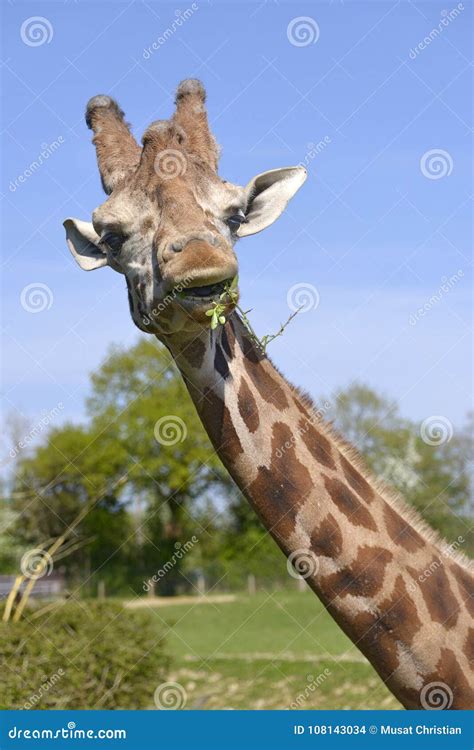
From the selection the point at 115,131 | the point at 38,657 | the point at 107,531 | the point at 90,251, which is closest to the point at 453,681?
the point at 90,251

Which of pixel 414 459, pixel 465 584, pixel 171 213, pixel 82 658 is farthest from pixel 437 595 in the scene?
pixel 414 459

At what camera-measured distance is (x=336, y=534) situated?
5203mm

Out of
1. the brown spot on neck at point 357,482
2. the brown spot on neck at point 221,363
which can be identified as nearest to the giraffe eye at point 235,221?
the brown spot on neck at point 221,363

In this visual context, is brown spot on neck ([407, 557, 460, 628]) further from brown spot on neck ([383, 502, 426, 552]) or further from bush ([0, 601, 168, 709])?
bush ([0, 601, 168, 709])

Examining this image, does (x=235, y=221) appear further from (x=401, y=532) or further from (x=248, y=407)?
(x=401, y=532)

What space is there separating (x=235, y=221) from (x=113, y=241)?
2.30ft

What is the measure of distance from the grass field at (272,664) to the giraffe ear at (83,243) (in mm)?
5393

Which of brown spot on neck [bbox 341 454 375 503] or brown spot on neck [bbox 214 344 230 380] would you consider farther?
brown spot on neck [bbox 341 454 375 503]

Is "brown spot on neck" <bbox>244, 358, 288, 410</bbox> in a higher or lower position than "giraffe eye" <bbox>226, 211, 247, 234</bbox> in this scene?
lower

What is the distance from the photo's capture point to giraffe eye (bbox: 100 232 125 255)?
5.29 m

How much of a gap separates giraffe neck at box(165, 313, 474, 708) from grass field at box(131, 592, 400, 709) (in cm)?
451

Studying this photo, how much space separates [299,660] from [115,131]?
17.7m

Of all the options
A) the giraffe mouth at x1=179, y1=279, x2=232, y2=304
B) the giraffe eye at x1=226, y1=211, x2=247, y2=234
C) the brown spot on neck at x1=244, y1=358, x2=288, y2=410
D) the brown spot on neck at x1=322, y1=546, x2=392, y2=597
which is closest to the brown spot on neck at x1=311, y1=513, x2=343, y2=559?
the brown spot on neck at x1=322, y1=546, x2=392, y2=597

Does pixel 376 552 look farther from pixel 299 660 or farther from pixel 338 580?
pixel 299 660
